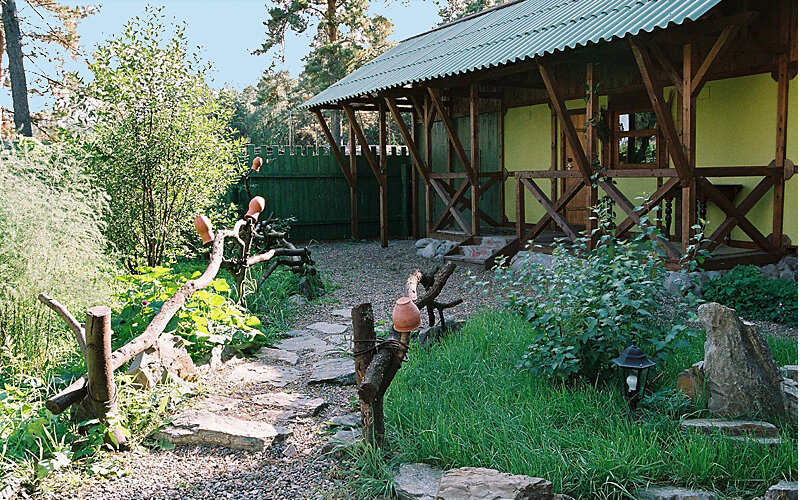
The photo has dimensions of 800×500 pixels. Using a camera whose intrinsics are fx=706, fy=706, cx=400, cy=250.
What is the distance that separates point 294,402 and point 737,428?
2.50m

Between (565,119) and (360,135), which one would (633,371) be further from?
(360,135)

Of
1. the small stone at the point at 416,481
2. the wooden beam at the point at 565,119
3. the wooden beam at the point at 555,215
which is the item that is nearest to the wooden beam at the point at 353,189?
the wooden beam at the point at 555,215

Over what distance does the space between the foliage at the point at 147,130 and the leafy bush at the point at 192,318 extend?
0.83m

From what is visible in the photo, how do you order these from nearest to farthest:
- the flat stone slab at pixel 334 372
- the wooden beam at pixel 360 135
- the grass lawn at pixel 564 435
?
1. the grass lawn at pixel 564 435
2. the flat stone slab at pixel 334 372
3. the wooden beam at pixel 360 135

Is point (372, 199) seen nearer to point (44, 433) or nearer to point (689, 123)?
point (689, 123)

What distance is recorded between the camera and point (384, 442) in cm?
339

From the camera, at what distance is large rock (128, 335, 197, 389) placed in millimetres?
4109

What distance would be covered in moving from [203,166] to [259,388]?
9.10 ft

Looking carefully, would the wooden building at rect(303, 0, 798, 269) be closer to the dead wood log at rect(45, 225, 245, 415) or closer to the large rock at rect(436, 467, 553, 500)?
the large rock at rect(436, 467, 553, 500)

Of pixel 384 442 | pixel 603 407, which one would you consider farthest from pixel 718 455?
pixel 384 442

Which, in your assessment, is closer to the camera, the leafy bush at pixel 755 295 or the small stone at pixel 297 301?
the leafy bush at pixel 755 295

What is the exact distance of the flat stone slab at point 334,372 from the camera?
4785 mm

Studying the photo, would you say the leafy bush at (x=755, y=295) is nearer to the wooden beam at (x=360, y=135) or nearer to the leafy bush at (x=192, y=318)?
the leafy bush at (x=192, y=318)

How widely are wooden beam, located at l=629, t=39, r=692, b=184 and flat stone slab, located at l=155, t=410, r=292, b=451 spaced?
473 cm
